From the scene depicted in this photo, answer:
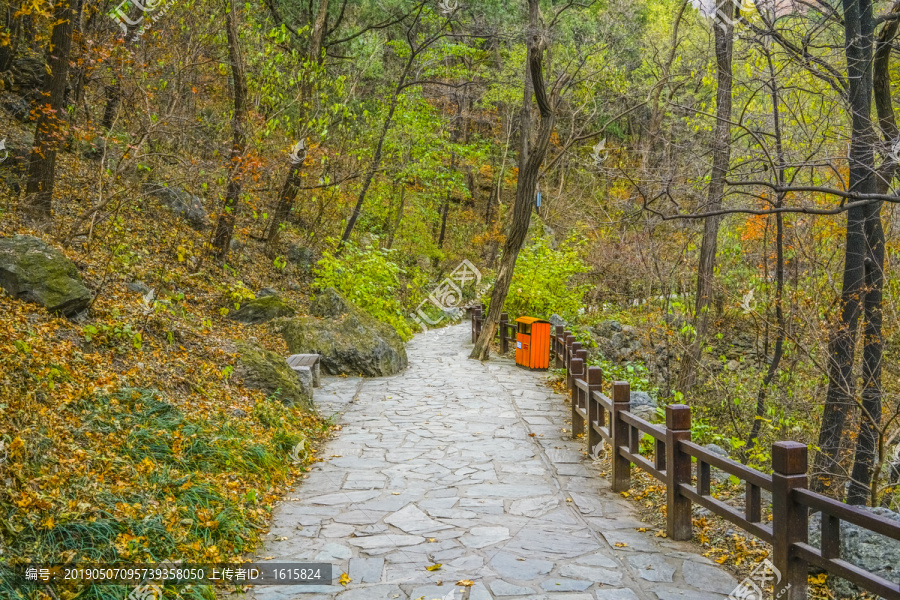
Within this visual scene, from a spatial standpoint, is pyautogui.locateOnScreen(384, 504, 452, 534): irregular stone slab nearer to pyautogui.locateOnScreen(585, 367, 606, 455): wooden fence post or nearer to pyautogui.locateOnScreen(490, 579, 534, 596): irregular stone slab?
pyautogui.locateOnScreen(490, 579, 534, 596): irregular stone slab

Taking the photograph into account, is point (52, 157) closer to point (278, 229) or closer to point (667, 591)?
point (278, 229)

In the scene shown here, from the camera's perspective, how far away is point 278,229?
16484 millimetres

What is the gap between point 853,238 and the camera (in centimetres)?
640

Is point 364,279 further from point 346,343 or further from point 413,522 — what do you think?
point 413,522

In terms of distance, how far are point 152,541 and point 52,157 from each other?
26.1 feet

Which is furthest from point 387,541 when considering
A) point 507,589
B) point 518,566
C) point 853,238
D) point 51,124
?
point 51,124

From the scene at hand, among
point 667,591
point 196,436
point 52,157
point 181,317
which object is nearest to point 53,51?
point 52,157

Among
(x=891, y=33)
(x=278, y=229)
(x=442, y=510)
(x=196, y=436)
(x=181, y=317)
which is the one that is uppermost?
(x=891, y=33)

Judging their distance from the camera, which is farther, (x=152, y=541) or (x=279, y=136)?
(x=279, y=136)

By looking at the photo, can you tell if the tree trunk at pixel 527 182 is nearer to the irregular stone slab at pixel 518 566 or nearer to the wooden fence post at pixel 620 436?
the wooden fence post at pixel 620 436

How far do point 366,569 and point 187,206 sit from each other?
466 inches

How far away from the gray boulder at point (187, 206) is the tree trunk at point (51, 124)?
4018 millimetres

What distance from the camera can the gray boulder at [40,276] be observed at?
684cm

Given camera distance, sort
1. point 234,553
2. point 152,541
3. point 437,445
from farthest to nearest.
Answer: point 437,445, point 234,553, point 152,541
